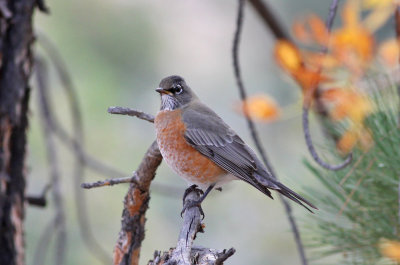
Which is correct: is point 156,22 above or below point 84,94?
above

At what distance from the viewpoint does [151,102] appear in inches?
211

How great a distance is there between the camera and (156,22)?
19.9 ft

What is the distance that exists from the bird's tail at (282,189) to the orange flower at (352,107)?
320 mm

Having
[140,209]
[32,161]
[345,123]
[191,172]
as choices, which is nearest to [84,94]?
[32,161]

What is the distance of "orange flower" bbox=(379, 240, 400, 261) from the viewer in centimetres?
185

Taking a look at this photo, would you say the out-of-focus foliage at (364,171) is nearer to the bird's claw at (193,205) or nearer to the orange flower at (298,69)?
the orange flower at (298,69)

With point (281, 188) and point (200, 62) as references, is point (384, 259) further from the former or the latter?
point (200, 62)

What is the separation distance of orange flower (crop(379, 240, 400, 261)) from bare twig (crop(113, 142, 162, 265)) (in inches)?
37.1

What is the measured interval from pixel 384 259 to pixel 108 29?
4.17 meters

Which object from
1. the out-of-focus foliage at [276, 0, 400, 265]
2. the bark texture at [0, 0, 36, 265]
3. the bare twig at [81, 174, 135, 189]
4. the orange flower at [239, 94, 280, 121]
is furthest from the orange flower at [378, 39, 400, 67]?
the bark texture at [0, 0, 36, 265]

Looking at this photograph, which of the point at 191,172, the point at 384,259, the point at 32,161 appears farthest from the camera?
the point at 32,161

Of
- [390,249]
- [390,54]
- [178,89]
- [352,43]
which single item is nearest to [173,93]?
[178,89]

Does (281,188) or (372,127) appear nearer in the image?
(372,127)

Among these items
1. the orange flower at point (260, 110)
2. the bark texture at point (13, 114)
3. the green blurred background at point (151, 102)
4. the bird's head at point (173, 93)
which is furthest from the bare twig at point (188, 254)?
the green blurred background at point (151, 102)
